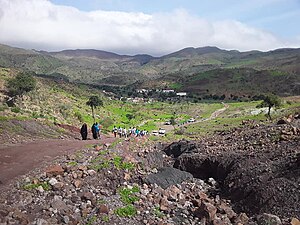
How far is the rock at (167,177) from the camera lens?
14647 mm

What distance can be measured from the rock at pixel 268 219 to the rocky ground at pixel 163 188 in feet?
0.10

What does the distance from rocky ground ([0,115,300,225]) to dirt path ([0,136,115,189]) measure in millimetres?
618

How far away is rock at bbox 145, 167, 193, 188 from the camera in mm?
14647

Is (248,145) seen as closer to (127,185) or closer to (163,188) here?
(163,188)

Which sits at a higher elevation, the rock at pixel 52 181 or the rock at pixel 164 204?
the rock at pixel 52 181

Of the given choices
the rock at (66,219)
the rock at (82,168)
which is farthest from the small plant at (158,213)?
the rock at (82,168)

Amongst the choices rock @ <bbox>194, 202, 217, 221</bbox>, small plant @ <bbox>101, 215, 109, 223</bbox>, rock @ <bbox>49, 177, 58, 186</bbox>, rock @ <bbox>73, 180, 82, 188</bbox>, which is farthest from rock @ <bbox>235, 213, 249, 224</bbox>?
rock @ <bbox>49, 177, 58, 186</bbox>

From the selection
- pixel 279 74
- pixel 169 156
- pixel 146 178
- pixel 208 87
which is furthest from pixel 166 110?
pixel 146 178

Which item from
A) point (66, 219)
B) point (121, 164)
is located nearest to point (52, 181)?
point (66, 219)

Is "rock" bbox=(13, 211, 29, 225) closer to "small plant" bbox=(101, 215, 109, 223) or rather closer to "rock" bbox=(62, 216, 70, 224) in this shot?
"rock" bbox=(62, 216, 70, 224)

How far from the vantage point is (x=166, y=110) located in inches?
4336

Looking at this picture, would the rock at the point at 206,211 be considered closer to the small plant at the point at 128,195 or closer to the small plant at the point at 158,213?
the small plant at the point at 158,213

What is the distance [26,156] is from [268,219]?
36.9 feet

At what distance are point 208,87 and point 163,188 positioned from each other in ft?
521
